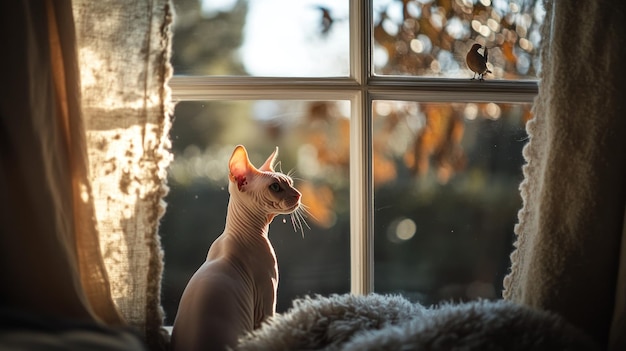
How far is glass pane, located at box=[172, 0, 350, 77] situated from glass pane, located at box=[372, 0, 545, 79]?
0.35ft

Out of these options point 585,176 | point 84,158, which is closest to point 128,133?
point 84,158

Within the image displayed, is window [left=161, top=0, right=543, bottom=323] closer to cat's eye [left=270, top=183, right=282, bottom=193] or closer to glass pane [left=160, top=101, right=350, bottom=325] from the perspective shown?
glass pane [left=160, top=101, right=350, bottom=325]

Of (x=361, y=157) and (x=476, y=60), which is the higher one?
(x=476, y=60)

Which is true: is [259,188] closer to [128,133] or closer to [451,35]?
[128,133]

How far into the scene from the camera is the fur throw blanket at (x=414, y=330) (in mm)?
1012

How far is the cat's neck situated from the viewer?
1.30m

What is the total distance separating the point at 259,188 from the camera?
1300mm

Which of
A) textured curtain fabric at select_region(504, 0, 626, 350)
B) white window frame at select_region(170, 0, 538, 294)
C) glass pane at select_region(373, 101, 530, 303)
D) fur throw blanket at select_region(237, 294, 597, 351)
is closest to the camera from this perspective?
fur throw blanket at select_region(237, 294, 597, 351)

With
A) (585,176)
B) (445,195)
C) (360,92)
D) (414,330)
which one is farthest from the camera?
(445,195)

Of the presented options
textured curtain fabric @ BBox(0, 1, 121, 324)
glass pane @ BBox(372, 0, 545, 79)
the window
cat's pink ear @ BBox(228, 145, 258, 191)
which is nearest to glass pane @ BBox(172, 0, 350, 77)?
the window

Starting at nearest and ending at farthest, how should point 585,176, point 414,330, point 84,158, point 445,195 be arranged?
point 414,330, point 84,158, point 585,176, point 445,195

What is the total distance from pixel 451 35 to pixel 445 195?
41 cm

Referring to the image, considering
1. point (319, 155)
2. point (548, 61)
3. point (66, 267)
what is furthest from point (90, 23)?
point (548, 61)

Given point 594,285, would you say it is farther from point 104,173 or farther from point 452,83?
point 104,173
